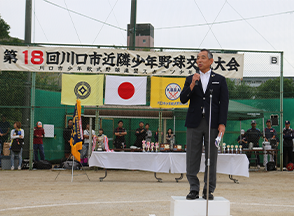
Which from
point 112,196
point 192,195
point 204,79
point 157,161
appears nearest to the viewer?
point 192,195

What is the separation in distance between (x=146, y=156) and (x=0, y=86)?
724cm

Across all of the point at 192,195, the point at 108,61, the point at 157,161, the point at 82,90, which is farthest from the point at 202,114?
the point at 108,61

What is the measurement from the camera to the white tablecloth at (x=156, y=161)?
9102mm

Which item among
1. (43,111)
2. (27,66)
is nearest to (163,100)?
(27,66)

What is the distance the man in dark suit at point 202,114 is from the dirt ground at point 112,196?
3.66 ft

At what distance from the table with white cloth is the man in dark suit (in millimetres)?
4862

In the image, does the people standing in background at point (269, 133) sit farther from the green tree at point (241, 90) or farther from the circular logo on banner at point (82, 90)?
the circular logo on banner at point (82, 90)

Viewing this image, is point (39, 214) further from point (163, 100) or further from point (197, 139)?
point (163, 100)

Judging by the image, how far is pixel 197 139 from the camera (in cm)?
421

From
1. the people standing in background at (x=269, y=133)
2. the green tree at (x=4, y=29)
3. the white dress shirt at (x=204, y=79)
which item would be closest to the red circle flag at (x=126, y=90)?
the people standing in background at (x=269, y=133)

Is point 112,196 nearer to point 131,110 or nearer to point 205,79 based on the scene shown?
point 205,79

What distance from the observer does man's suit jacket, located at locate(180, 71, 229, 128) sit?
4188 millimetres

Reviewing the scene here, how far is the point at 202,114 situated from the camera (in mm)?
4188

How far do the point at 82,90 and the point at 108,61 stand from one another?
1273 mm
